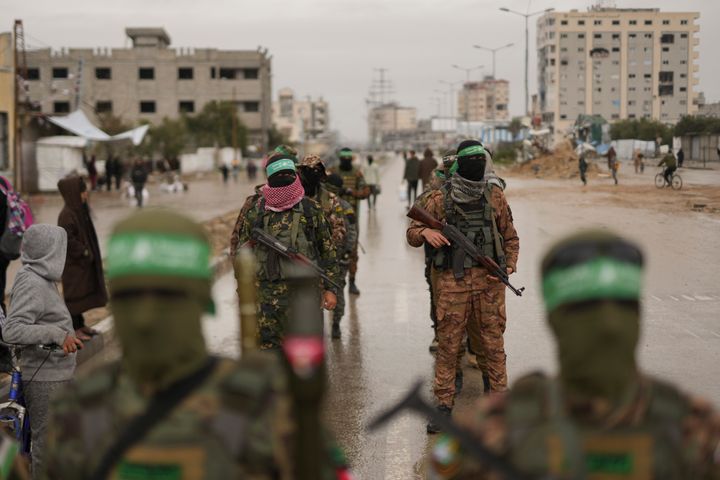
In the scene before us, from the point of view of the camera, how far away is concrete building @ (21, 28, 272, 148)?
318ft

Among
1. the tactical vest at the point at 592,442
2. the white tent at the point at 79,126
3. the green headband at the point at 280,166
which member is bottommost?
the tactical vest at the point at 592,442

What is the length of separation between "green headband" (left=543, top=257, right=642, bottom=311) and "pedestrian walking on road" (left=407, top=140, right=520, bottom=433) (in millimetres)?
4275

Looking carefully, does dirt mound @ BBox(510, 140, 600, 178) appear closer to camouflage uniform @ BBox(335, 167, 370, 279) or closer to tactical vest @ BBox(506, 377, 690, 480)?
camouflage uniform @ BBox(335, 167, 370, 279)

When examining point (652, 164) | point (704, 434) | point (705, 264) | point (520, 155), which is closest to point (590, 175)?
point (652, 164)

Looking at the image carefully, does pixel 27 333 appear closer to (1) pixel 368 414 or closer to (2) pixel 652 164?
(1) pixel 368 414

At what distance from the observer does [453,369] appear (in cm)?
639

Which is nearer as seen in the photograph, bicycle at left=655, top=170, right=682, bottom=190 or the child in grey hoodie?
the child in grey hoodie

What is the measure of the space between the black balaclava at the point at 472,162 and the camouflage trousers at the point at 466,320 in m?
0.62

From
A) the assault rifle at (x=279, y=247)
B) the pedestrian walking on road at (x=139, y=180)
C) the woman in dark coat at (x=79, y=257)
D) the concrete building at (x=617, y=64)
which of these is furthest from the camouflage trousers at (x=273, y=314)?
the concrete building at (x=617, y=64)

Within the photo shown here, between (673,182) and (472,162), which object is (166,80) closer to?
→ (673,182)

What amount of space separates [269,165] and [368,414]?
1937mm

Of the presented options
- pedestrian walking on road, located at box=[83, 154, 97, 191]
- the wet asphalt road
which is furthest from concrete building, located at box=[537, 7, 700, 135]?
the wet asphalt road

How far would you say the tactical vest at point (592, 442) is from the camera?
6.93ft

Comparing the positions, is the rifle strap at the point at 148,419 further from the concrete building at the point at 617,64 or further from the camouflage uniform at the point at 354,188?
the concrete building at the point at 617,64
